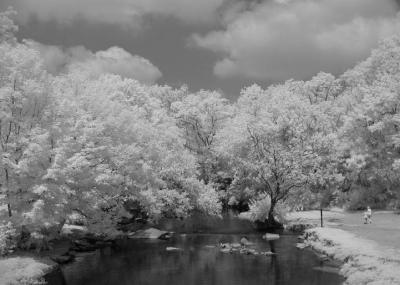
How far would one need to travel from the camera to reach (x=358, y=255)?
36594 mm

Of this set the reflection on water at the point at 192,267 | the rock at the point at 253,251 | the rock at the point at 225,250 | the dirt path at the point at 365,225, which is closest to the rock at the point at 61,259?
the reflection on water at the point at 192,267

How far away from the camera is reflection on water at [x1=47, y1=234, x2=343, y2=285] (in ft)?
110

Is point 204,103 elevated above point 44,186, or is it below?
above

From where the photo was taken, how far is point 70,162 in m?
41.7

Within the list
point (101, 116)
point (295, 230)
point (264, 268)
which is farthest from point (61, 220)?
point (295, 230)

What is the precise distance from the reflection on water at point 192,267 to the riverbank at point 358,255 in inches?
58.6

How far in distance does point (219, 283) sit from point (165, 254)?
39.0ft

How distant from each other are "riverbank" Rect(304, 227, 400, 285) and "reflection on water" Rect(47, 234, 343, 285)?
1.49 m

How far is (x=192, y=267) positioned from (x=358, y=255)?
13121mm

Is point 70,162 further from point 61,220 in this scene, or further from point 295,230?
point 295,230

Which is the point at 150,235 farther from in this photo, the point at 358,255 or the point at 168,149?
the point at 358,255

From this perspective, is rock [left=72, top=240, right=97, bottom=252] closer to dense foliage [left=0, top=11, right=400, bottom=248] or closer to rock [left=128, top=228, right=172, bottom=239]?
dense foliage [left=0, top=11, right=400, bottom=248]

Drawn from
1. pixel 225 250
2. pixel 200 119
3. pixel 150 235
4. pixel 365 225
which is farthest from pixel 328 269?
pixel 200 119

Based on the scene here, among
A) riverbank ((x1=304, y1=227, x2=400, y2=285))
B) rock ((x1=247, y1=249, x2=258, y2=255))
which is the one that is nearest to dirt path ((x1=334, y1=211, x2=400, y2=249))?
riverbank ((x1=304, y1=227, x2=400, y2=285))
